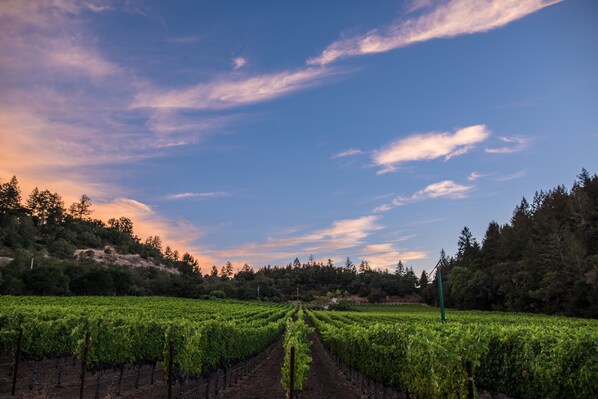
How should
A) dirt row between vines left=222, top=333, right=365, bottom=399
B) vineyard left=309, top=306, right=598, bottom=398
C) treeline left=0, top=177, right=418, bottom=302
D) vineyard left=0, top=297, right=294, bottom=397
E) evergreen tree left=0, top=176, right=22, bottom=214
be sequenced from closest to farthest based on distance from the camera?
vineyard left=309, top=306, right=598, bottom=398 < vineyard left=0, top=297, right=294, bottom=397 < dirt row between vines left=222, top=333, right=365, bottom=399 < treeline left=0, top=177, right=418, bottom=302 < evergreen tree left=0, top=176, right=22, bottom=214

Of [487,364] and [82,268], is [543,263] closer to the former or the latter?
[487,364]

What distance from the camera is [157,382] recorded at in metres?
20.9

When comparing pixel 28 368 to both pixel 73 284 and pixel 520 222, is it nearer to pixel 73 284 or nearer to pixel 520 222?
pixel 73 284

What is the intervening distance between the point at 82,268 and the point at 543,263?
9734cm

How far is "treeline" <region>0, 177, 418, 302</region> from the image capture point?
260ft

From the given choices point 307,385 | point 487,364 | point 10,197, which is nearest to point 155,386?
point 307,385

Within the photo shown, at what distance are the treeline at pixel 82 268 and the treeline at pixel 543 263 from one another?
71079 millimetres

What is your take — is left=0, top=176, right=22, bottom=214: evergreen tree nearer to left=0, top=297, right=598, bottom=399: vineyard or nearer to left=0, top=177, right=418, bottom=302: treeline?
left=0, top=177, right=418, bottom=302: treeline

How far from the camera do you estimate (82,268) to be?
90438 millimetres

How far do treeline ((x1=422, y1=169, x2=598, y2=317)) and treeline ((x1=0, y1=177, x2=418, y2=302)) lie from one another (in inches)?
2798

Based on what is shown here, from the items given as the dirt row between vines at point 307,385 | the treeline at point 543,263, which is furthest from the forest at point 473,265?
the dirt row between vines at point 307,385

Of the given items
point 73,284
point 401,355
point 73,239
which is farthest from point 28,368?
point 73,239

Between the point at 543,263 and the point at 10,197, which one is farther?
the point at 10,197

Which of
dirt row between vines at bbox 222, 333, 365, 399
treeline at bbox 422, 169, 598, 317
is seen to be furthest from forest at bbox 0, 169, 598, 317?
dirt row between vines at bbox 222, 333, 365, 399
